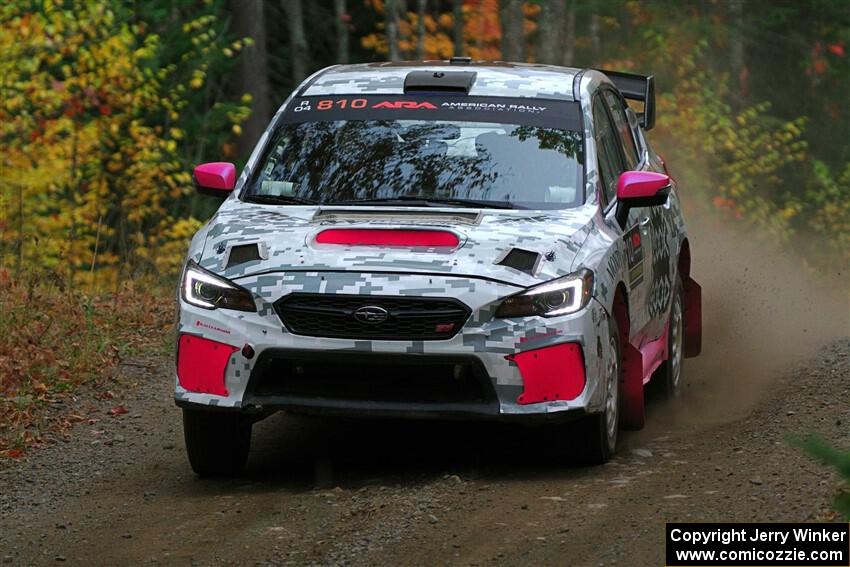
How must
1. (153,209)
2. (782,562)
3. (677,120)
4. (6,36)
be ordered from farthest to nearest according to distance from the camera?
(677,120)
(153,209)
(6,36)
(782,562)

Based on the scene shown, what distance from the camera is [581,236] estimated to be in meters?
7.60

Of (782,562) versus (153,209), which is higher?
(782,562)

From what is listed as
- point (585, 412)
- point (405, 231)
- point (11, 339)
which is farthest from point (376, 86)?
point (11, 339)

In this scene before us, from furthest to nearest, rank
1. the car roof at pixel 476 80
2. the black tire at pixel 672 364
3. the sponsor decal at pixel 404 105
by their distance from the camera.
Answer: the black tire at pixel 672 364
the car roof at pixel 476 80
the sponsor decal at pixel 404 105

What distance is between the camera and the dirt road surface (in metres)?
6.30

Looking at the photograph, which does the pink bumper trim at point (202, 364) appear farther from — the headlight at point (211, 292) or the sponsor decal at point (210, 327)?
the headlight at point (211, 292)

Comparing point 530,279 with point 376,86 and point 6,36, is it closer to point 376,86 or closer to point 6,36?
point 376,86

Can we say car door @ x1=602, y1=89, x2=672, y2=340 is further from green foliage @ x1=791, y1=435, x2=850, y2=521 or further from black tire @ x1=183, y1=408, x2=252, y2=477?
green foliage @ x1=791, y1=435, x2=850, y2=521

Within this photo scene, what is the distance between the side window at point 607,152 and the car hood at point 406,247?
0.54 meters

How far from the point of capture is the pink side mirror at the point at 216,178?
839cm

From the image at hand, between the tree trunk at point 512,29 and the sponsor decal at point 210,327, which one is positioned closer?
the sponsor decal at point 210,327

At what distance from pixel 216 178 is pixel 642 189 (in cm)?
230

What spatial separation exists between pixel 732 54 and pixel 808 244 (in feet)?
14.0

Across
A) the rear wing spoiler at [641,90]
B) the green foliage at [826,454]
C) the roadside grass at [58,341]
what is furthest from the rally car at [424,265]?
the rear wing spoiler at [641,90]
